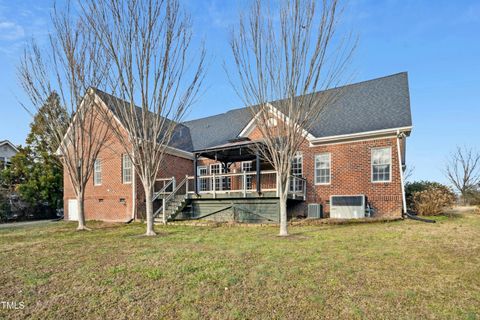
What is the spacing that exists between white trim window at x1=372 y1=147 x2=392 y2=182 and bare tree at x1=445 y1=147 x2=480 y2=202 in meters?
21.2

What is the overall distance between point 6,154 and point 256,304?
31570mm

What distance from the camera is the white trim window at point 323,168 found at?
13.5 metres

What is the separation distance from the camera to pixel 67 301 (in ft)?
12.6

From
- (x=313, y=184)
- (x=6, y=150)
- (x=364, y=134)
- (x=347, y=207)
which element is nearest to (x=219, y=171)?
(x=313, y=184)

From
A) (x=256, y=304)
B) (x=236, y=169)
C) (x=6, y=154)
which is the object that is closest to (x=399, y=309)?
(x=256, y=304)

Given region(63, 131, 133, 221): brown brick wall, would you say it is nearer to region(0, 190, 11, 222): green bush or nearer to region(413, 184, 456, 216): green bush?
region(0, 190, 11, 222): green bush

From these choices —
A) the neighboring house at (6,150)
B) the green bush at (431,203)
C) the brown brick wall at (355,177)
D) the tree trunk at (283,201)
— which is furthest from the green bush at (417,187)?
the neighboring house at (6,150)

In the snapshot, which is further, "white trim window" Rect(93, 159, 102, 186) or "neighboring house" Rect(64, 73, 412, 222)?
"white trim window" Rect(93, 159, 102, 186)

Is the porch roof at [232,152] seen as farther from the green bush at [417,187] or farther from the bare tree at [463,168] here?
the bare tree at [463,168]

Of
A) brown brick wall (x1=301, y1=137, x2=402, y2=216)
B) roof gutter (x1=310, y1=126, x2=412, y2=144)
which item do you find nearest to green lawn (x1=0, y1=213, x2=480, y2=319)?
brown brick wall (x1=301, y1=137, x2=402, y2=216)

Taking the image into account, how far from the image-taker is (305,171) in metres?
14.0

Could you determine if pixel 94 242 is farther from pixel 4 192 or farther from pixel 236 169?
pixel 4 192

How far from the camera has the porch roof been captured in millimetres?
12641

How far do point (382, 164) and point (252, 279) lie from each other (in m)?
10.0
